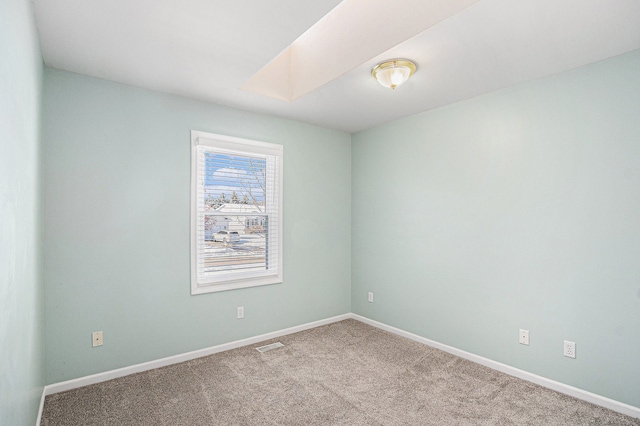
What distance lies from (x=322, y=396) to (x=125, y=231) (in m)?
2.10

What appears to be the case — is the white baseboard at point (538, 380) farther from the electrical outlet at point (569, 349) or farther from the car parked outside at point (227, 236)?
the car parked outside at point (227, 236)

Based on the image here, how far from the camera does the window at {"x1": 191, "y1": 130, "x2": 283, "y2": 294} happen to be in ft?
10.7

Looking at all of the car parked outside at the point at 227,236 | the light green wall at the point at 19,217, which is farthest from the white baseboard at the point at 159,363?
the car parked outside at the point at 227,236

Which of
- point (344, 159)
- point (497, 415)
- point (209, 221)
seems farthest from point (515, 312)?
point (209, 221)

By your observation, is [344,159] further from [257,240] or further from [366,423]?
[366,423]

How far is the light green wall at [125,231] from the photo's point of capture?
8.47ft

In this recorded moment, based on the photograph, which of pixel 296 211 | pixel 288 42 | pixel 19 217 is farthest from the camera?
pixel 296 211

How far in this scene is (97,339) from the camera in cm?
→ 272

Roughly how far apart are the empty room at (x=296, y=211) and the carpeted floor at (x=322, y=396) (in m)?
0.02

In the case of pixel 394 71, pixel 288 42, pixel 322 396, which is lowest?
pixel 322 396

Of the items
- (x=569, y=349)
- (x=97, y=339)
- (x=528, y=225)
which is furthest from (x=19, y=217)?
(x=569, y=349)

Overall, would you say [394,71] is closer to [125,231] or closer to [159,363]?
[125,231]

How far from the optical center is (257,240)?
3719mm

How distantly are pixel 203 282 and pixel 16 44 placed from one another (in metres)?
2.33
